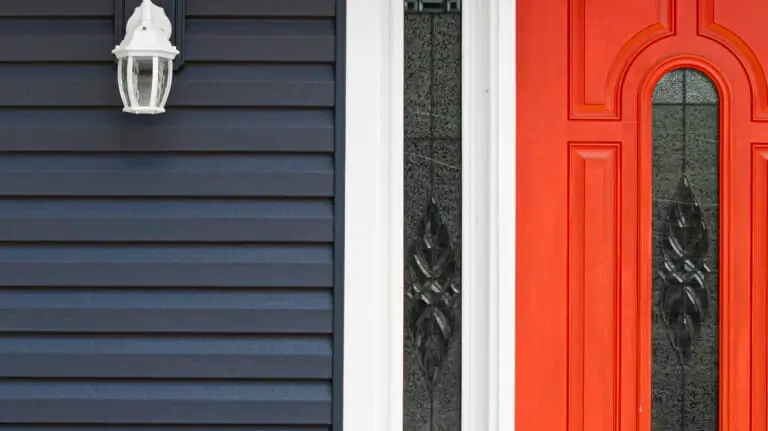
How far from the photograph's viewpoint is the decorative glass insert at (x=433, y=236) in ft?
10.6

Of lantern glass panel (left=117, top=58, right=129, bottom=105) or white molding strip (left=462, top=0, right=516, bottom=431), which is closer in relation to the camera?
lantern glass panel (left=117, top=58, right=129, bottom=105)

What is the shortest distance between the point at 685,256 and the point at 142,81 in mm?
1623

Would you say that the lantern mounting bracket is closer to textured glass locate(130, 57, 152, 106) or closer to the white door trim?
textured glass locate(130, 57, 152, 106)

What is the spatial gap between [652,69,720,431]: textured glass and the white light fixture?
1.41 m

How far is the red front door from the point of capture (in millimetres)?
3252

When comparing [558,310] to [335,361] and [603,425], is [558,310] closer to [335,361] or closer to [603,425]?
[603,425]

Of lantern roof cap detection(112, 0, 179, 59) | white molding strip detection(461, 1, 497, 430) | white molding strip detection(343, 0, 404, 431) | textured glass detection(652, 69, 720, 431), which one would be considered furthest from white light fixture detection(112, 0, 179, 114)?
textured glass detection(652, 69, 720, 431)

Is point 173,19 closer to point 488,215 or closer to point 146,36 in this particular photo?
point 146,36

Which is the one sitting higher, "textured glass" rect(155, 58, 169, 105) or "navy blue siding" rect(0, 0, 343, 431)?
"textured glass" rect(155, 58, 169, 105)

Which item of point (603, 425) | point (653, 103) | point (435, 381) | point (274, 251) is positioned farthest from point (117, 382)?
point (653, 103)

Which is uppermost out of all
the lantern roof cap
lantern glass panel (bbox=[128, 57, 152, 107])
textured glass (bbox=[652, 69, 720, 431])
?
the lantern roof cap

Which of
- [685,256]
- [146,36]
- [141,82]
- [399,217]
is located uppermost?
[146,36]

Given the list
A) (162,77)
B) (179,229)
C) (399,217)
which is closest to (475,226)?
(399,217)

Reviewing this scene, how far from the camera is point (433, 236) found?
128 inches
